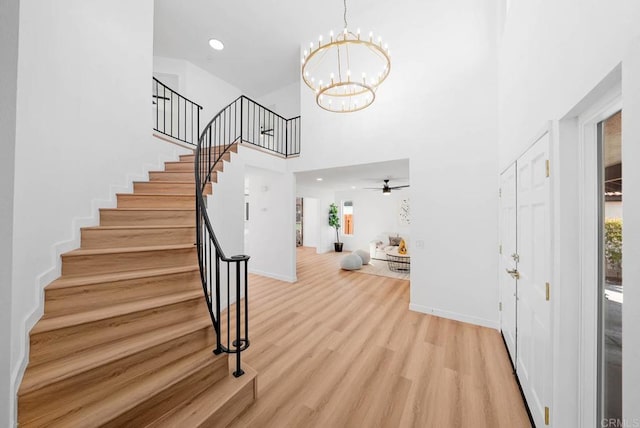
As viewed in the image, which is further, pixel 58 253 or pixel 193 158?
pixel 193 158

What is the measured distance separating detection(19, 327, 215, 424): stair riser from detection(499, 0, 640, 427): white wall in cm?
217

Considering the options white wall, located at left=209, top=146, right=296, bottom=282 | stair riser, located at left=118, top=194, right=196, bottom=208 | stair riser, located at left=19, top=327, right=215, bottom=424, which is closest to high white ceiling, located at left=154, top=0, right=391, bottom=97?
white wall, located at left=209, top=146, right=296, bottom=282

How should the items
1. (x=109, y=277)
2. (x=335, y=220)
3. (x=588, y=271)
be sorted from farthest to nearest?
1. (x=335, y=220)
2. (x=109, y=277)
3. (x=588, y=271)

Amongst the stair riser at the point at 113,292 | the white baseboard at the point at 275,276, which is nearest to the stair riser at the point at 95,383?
the stair riser at the point at 113,292

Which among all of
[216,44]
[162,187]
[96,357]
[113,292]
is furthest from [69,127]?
[216,44]

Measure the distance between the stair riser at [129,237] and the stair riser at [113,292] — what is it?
0.56 m

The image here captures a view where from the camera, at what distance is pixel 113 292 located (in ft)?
5.89

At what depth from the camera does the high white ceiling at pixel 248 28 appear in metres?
4.11

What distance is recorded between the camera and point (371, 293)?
434 centimetres

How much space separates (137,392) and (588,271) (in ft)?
8.56

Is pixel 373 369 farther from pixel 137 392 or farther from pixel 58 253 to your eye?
pixel 58 253

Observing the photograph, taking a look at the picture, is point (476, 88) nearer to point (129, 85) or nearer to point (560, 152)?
point (560, 152)

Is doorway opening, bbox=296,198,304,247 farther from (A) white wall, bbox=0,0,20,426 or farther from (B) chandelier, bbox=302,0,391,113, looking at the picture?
(A) white wall, bbox=0,0,20,426

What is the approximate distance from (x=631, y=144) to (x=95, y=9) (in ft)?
15.0
